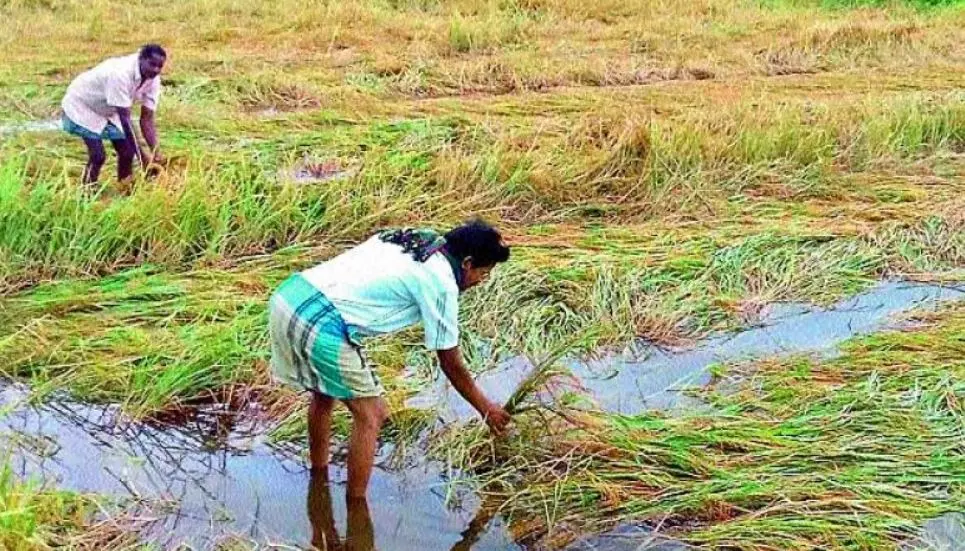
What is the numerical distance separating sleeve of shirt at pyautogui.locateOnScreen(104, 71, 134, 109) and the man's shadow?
3.05 m

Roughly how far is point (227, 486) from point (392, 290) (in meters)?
0.99

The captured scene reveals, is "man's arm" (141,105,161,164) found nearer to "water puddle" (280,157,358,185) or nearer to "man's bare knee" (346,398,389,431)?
"water puddle" (280,157,358,185)

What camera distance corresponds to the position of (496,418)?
3584 millimetres

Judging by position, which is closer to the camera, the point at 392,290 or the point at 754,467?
the point at 392,290

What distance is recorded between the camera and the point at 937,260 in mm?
5844

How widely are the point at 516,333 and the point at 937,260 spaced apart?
243 cm

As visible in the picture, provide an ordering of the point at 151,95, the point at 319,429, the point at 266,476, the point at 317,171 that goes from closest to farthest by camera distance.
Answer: the point at 319,429 → the point at 266,476 → the point at 151,95 → the point at 317,171

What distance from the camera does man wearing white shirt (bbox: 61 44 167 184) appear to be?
5.92 m

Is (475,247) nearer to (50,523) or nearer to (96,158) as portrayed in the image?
(50,523)

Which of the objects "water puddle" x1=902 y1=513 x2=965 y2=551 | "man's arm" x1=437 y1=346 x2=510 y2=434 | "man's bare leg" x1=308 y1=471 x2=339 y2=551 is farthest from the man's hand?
"water puddle" x1=902 y1=513 x2=965 y2=551

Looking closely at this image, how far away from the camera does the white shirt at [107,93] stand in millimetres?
5930

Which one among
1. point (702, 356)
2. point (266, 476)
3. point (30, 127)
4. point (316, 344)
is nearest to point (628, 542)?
point (316, 344)

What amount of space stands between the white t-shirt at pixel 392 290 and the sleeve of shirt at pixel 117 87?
3.11 metres

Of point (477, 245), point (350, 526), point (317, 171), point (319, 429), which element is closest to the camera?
point (477, 245)
